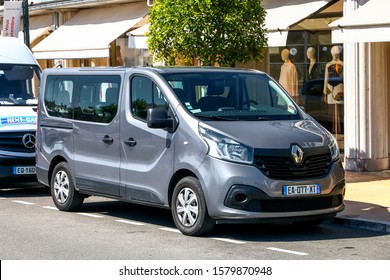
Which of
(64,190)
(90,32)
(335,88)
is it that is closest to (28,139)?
(64,190)

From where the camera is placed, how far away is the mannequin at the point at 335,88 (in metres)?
19.8

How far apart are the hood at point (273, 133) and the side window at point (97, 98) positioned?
1.93m

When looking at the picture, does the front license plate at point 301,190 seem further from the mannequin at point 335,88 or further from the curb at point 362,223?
the mannequin at point 335,88

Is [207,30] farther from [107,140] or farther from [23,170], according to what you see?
[107,140]

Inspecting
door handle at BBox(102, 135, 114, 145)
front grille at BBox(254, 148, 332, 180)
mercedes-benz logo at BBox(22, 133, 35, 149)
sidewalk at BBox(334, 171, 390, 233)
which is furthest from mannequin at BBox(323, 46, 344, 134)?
front grille at BBox(254, 148, 332, 180)

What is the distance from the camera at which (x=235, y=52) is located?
1700cm

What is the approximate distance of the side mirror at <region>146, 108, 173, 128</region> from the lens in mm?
11883

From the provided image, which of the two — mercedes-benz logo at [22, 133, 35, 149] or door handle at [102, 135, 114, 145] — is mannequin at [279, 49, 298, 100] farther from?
door handle at [102, 135, 114, 145]

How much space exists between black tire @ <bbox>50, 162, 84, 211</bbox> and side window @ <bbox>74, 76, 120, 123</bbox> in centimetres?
79

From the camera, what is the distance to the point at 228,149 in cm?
1132

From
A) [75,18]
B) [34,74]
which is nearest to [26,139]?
[34,74]

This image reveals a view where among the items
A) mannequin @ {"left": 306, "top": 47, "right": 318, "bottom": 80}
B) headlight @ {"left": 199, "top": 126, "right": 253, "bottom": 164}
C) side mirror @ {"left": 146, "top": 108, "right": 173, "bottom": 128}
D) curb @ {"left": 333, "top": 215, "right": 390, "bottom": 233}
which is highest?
mannequin @ {"left": 306, "top": 47, "right": 318, "bottom": 80}
